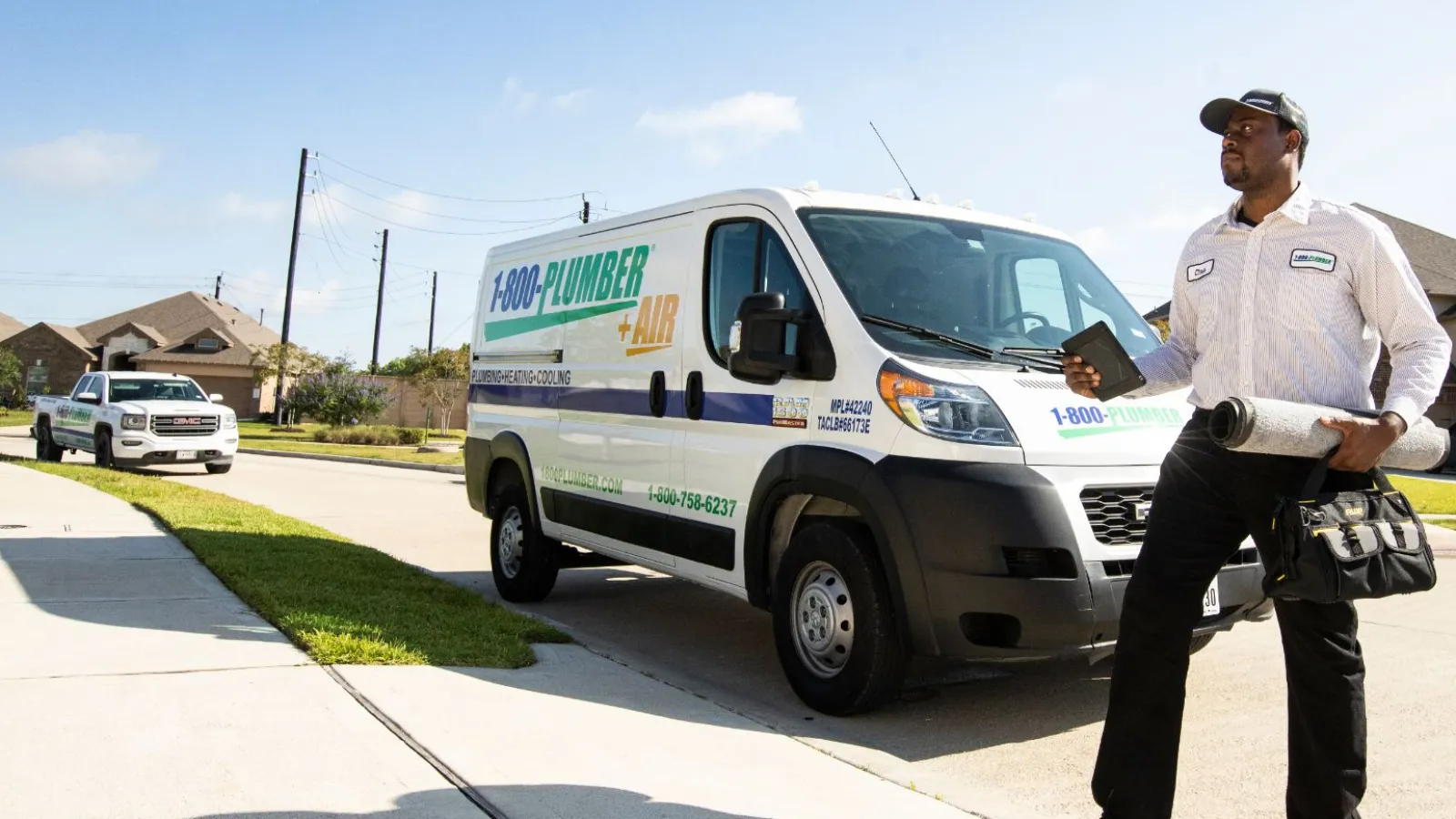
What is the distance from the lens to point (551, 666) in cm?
584

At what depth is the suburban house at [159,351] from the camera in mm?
60969

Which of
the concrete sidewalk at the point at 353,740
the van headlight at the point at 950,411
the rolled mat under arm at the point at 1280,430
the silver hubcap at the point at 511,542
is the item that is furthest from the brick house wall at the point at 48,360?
the rolled mat under arm at the point at 1280,430

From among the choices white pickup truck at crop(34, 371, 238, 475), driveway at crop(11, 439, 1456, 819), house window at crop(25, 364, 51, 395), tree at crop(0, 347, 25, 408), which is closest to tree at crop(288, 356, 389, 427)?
white pickup truck at crop(34, 371, 238, 475)

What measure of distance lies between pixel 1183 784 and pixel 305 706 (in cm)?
338

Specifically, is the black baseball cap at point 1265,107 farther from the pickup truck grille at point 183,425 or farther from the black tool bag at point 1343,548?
the pickup truck grille at point 183,425

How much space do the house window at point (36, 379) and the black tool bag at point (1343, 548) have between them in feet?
233

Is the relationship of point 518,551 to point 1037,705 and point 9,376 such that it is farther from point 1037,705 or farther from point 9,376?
point 9,376

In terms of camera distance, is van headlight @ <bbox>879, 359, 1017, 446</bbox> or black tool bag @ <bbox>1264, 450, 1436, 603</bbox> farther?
van headlight @ <bbox>879, 359, 1017, 446</bbox>

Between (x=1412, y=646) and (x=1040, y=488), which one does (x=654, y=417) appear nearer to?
(x=1040, y=488)

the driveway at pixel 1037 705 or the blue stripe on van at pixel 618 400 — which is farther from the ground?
the blue stripe on van at pixel 618 400

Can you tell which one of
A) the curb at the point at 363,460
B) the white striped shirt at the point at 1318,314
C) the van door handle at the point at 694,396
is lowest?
the curb at the point at 363,460

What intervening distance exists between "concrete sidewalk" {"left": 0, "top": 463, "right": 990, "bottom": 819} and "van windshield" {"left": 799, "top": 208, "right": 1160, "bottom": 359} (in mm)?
1967

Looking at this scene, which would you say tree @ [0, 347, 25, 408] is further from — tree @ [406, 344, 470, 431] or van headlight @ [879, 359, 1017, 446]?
van headlight @ [879, 359, 1017, 446]

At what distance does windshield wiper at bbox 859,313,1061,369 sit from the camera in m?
5.37
